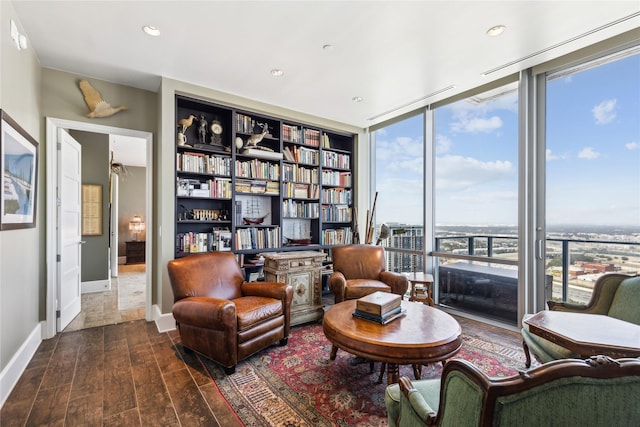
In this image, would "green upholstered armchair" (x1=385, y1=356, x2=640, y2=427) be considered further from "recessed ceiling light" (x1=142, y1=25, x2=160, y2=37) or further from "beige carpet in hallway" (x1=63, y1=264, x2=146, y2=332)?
"beige carpet in hallway" (x1=63, y1=264, x2=146, y2=332)

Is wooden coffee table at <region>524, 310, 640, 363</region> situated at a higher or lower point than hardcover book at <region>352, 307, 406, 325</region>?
higher

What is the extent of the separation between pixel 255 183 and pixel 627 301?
3736mm

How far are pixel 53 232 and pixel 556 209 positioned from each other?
5.22 meters

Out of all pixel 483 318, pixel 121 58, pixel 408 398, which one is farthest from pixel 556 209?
pixel 121 58

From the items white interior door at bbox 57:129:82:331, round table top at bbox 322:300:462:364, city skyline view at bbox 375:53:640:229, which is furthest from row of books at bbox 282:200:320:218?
white interior door at bbox 57:129:82:331

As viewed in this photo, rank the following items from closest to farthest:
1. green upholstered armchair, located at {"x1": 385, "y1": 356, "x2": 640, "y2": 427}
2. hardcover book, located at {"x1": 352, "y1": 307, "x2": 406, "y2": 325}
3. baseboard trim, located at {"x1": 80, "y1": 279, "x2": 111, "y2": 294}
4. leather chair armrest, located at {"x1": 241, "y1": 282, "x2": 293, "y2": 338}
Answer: green upholstered armchair, located at {"x1": 385, "y1": 356, "x2": 640, "y2": 427}, hardcover book, located at {"x1": 352, "y1": 307, "x2": 406, "y2": 325}, leather chair armrest, located at {"x1": 241, "y1": 282, "x2": 293, "y2": 338}, baseboard trim, located at {"x1": 80, "y1": 279, "x2": 111, "y2": 294}

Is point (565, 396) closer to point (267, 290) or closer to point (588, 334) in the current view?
point (588, 334)

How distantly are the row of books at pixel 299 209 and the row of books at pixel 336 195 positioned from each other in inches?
10.3

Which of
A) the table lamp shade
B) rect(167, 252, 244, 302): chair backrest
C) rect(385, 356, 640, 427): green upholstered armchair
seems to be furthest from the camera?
the table lamp shade

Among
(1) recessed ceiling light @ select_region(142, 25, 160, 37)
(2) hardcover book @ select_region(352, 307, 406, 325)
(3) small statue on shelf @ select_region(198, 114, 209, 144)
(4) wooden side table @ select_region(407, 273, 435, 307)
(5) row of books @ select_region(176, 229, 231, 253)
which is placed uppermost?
(1) recessed ceiling light @ select_region(142, 25, 160, 37)

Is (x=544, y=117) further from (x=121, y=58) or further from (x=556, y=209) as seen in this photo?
(x=121, y=58)

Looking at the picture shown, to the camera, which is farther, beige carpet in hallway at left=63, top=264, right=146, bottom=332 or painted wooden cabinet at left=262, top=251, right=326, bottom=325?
beige carpet in hallway at left=63, top=264, right=146, bottom=332

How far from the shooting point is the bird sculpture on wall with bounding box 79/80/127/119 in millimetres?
3201

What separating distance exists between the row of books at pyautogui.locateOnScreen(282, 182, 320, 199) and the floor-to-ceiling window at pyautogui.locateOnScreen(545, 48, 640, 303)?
2.88m
